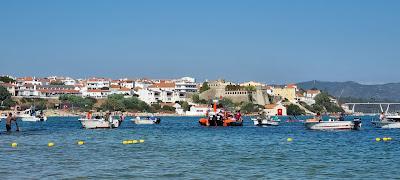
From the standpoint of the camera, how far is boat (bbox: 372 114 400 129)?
87.9 metres

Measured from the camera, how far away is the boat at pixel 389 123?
8788 cm

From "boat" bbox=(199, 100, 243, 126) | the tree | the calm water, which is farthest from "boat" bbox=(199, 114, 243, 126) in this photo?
the tree

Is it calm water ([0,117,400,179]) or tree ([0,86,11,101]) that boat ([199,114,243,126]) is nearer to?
calm water ([0,117,400,179])

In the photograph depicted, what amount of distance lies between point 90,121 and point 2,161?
45696mm

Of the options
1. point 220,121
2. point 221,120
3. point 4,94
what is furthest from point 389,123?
point 4,94

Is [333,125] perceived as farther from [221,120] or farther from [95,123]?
[95,123]

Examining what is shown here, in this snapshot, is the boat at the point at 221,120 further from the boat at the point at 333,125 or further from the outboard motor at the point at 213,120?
the boat at the point at 333,125

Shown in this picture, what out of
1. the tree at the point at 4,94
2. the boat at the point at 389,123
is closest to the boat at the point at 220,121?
the boat at the point at 389,123

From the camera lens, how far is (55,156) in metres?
38.5

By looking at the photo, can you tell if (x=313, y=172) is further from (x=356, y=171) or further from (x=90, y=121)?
(x=90, y=121)

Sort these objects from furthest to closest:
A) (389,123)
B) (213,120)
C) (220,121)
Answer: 1. (213,120)
2. (220,121)
3. (389,123)

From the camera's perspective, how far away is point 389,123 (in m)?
90.6

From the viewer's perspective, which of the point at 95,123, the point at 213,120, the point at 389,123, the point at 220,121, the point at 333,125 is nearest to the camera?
the point at 333,125

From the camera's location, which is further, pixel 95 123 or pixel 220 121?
pixel 220 121
